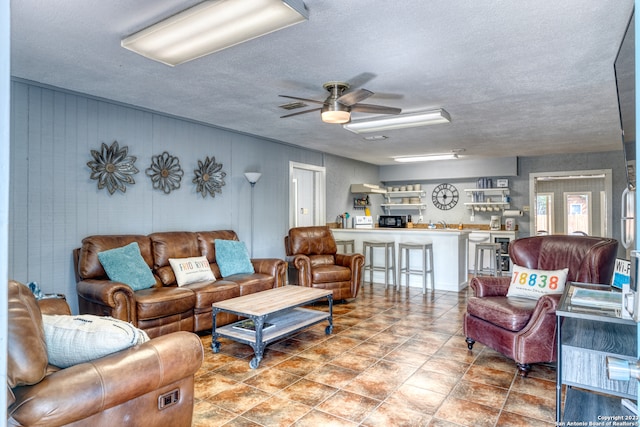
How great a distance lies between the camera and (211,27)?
2195 millimetres

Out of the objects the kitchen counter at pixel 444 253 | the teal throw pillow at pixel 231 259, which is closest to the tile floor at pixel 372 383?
the teal throw pillow at pixel 231 259

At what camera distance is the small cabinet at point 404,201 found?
9.20 metres

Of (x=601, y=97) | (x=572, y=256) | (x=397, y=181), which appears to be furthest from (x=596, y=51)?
(x=397, y=181)

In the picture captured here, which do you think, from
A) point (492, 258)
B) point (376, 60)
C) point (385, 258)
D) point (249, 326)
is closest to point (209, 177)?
point (249, 326)

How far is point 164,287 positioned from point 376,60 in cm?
298

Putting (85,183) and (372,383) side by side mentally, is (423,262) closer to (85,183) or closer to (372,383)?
(372,383)

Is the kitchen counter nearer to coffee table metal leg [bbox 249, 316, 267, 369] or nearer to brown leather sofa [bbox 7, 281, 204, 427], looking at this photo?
coffee table metal leg [bbox 249, 316, 267, 369]

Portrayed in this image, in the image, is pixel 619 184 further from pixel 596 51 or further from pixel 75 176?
pixel 75 176

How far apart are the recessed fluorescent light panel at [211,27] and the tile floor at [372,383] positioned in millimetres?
2295

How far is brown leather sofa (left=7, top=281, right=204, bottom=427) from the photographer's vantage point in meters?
1.27

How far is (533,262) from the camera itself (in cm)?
345

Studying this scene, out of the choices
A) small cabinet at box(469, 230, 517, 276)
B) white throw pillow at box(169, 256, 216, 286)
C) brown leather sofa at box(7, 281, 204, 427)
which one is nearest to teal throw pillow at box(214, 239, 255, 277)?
white throw pillow at box(169, 256, 216, 286)

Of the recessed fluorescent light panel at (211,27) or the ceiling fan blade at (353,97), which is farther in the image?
the ceiling fan blade at (353,97)

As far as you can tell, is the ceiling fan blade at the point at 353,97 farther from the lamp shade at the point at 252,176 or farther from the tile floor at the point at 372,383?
the lamp shade at the point at 252,176
